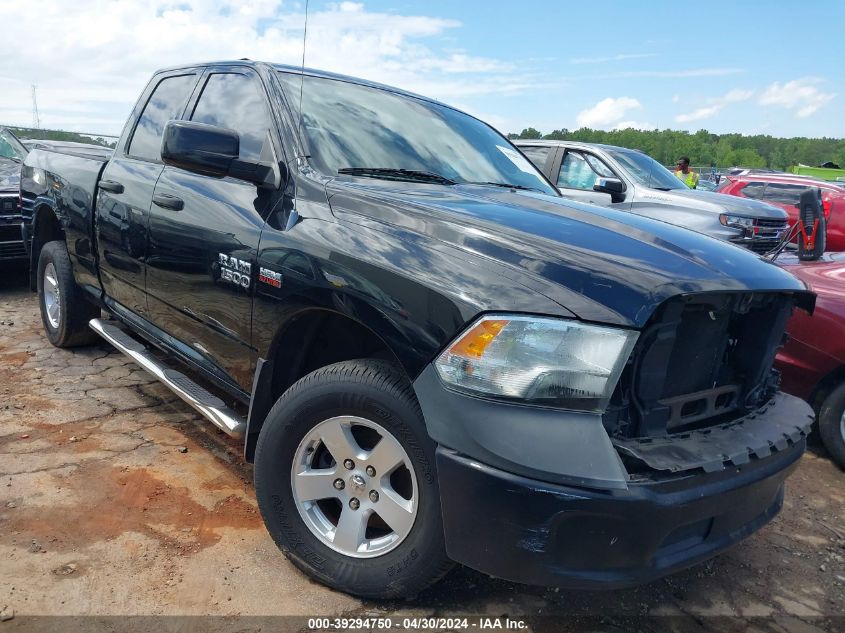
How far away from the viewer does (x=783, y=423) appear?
226cm

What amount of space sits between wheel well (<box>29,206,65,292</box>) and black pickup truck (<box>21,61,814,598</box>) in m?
2.13

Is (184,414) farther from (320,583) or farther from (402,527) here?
(402,527)

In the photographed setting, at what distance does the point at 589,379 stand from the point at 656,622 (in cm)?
110

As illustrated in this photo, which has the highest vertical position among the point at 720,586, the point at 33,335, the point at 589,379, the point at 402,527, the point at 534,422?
the point at 589,379

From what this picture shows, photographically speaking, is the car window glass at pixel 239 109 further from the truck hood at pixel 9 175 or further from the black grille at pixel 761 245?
the black grille at pixel 761 245

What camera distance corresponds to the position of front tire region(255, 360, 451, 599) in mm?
2033

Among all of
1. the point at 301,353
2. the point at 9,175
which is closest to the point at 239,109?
the point at 301,353

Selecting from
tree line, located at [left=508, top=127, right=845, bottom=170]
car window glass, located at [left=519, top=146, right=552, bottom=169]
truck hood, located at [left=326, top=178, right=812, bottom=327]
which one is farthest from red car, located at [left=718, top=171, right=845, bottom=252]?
tree line, located at [left=508, top=127, right=845, bottom=170]

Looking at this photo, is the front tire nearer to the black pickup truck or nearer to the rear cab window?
the black pickup truck

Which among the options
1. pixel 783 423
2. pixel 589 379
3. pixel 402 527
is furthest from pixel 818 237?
pixel 402 527

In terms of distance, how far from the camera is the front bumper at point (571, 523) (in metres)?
1.75

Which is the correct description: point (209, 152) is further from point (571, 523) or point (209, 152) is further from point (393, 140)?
point (571, 523)

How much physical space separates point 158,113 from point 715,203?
6.04 m

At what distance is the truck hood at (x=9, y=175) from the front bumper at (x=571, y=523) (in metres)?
6.44
